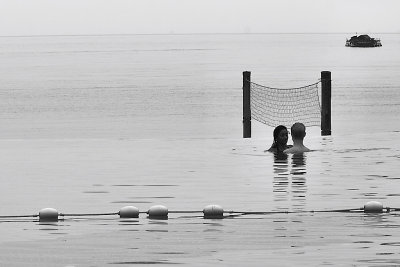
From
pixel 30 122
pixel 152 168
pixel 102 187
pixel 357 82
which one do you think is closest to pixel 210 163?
pixel 152 168

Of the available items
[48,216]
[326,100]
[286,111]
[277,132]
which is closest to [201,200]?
[48,216]

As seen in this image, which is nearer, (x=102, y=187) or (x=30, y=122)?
(x=102, y=187)

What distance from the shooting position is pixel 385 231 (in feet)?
42.7

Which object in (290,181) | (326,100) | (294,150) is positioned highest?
(326,100)

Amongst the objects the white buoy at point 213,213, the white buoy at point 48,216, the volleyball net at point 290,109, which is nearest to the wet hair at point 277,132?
the volleyball net at point 290,109

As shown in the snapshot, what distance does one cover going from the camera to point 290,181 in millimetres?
19031

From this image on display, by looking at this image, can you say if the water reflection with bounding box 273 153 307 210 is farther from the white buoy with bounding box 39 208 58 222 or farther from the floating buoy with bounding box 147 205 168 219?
the white buoy with bounding box 39 208 58 222

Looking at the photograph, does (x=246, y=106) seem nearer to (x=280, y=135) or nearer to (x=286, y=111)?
(x=280, y=135)

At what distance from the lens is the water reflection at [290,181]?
1614 cm

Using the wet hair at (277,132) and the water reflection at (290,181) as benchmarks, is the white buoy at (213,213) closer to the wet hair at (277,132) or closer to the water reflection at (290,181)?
the water reflection at (290,181)

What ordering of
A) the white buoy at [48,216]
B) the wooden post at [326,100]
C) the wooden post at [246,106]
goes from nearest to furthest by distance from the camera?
the white buoy at [48,216], the wooden post at [326,100], the wooden post at [246,106]

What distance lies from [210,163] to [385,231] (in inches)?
372

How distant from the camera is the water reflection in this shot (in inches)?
635

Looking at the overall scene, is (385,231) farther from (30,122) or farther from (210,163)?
(30,122)
